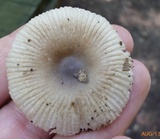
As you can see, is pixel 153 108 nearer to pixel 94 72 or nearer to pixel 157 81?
pixel 157 81

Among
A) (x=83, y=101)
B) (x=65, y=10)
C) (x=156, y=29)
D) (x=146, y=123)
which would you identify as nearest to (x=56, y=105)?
(x=83, y=101)

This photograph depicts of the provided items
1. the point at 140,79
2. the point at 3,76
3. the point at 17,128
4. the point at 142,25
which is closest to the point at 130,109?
the point at 140,79

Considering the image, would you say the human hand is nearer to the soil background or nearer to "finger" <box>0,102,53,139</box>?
"finger" <box>0,102,53,139</box>

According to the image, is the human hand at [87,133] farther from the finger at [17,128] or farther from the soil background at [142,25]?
the soil background at [142,25]

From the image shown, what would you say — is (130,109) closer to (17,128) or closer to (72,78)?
(72,78)

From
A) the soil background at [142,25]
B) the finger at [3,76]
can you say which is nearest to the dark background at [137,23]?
the soil background at [142,25]

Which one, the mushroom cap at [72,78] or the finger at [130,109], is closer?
the mushroom cap at [72,78]
